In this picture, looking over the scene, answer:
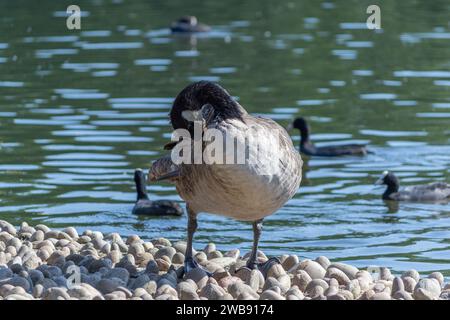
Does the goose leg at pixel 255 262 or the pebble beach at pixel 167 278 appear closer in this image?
the pebble beach at pixel 167 278

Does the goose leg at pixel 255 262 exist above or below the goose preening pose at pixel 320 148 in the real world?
above

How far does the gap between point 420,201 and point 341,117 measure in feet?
20.6

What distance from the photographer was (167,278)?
36.0 ft

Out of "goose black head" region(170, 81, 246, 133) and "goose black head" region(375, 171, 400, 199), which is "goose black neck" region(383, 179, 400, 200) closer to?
"goose black head" region(375, 171, 400, 199)

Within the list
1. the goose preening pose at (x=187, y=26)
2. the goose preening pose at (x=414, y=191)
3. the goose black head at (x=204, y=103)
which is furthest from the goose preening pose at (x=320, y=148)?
the goose preening pose at (x=187, y=26)

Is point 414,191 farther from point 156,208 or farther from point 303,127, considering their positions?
point 156,208

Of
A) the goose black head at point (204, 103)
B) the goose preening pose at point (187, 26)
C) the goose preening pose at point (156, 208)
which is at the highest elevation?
the goose black head at point (204, 103)

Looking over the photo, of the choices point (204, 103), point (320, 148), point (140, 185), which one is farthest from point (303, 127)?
point (204, 103)

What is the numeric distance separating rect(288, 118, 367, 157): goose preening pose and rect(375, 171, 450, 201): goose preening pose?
200 centimetres

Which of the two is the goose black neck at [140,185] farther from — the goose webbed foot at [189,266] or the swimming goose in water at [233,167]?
the swimming goose in water at [233,167]

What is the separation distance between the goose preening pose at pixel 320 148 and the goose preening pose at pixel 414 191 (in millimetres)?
1999

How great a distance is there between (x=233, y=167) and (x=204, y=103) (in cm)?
105

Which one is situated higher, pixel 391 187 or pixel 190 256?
pixel 190 256

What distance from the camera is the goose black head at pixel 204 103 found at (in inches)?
397
